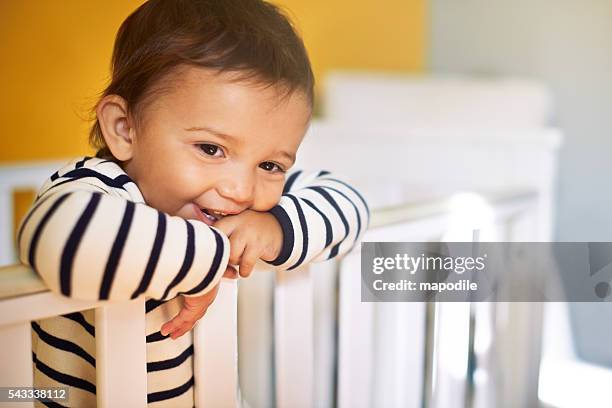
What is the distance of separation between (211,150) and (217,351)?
6.7 inches

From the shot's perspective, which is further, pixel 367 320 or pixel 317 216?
pixel 367 320

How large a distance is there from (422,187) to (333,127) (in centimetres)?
19

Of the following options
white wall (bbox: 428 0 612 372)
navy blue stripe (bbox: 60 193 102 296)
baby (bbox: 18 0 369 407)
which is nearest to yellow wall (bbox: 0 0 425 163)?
baby (bbox: 18 0 369 407)

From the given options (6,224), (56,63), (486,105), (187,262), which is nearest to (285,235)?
(187,262)

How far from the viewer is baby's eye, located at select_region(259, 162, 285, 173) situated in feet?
1.74

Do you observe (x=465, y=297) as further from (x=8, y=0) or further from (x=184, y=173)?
(x=8, y=0)

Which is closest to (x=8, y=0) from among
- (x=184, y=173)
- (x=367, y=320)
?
(x=184, y=173)

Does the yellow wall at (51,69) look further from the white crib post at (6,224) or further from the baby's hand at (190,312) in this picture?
the baby's hand at (190,312)

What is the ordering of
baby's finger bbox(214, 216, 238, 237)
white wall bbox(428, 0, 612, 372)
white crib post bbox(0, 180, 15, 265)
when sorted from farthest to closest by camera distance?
white wall bbox(428, 0, 612, 372), white crib post bbox(0, 180, 15, 265), baby's finger bbox(214, 216, 238, 237)

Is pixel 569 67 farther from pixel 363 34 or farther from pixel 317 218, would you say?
pixel 317 218

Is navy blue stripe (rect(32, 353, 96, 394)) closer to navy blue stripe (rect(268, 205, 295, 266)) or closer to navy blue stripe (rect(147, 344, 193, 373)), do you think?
navy blue stripe (rect(147, 344, 193, 373))

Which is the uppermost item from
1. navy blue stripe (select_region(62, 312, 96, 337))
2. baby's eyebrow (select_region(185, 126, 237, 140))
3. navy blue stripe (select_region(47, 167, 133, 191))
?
baby's eyebrow (select_region(185, 126, 237, 140))

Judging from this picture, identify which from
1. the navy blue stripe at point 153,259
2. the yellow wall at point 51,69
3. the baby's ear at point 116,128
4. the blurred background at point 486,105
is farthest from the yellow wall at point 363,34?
the navy blue stripe at point 153,259

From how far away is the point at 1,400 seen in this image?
1.41 ft
